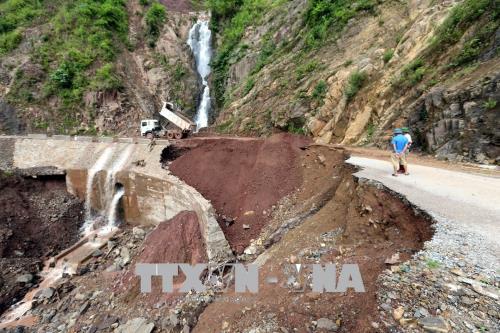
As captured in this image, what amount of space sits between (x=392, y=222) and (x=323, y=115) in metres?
11.5

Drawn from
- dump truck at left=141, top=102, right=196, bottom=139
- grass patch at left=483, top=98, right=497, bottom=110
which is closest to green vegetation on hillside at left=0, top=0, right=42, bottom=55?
dump truck at left=141, top=102, right=196, bottom=139

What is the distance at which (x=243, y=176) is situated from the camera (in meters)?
12.1

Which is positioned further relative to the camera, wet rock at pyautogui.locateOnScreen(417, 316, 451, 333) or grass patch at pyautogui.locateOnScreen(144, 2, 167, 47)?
grass patch at pyautogui.locateOnScreen(144, 2, 167, 47)

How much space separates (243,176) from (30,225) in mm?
12717

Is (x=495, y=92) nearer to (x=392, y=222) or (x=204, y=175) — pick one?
(x=392, y=222)

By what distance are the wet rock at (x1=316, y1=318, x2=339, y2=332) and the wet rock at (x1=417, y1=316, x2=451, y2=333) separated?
0.98m

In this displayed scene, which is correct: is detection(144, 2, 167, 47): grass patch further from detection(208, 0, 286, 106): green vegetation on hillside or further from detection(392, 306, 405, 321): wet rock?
detection(392, 306, 405, 321): wet rock

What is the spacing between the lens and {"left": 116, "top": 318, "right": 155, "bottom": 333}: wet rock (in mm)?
7039

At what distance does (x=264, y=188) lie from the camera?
10.9 metres

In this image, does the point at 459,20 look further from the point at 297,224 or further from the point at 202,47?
the point at 202,47

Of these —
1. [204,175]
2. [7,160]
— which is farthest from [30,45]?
[204,175]

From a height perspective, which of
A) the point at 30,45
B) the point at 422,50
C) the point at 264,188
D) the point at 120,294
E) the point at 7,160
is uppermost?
the point at 30,45

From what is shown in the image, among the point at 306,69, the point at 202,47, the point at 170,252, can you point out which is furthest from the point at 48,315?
the point at 202,47

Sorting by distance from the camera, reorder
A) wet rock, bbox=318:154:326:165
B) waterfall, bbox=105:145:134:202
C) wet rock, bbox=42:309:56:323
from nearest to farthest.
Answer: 1. wet rock, bbox=42:309:56:323
2. wet rock, bbox=318:154:326:165
3. waterfall, bbox=105:145:134:202
